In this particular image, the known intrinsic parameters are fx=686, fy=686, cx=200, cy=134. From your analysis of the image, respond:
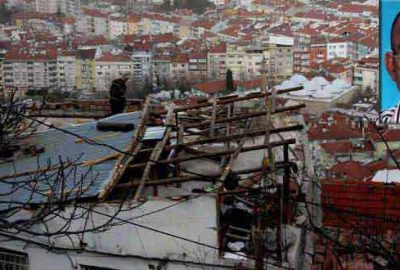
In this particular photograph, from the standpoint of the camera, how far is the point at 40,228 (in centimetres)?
295

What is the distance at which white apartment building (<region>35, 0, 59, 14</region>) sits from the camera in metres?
72.3

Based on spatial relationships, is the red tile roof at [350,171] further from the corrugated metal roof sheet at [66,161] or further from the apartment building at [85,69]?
the apartment building at [85,69]

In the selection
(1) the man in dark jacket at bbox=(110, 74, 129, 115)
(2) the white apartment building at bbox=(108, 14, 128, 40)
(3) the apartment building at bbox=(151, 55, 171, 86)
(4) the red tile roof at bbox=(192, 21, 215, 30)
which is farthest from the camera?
(2) the white apartment building at bbox=(108, 14, 128, 40)

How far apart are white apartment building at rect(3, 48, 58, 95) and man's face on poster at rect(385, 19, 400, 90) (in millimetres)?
33994

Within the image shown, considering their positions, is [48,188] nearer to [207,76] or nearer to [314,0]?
[207,76]

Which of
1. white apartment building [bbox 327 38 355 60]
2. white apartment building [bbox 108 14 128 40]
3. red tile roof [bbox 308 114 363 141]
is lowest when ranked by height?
red tile roof [bbox 308 114 363 141]

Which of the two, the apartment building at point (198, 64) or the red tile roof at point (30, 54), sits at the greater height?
the red tile roof at point (30, 54)

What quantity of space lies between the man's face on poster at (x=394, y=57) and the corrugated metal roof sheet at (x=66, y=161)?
26.6ft

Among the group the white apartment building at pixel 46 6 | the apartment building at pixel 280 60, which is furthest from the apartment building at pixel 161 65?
the white apartment building at pixel 46 6

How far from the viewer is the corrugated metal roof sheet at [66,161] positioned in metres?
3.03

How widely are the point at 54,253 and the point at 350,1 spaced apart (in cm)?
7725

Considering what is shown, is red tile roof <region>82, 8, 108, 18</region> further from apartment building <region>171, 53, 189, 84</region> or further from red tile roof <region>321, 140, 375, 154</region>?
red tile roof <region>321, 140, 375, 154</region>

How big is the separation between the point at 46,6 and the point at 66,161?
73056mm

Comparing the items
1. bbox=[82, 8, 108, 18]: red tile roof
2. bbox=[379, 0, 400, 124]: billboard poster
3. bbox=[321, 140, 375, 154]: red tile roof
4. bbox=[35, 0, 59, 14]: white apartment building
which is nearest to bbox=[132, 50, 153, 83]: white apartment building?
bbox=[82, 8, 108, 18]: red tile roof
